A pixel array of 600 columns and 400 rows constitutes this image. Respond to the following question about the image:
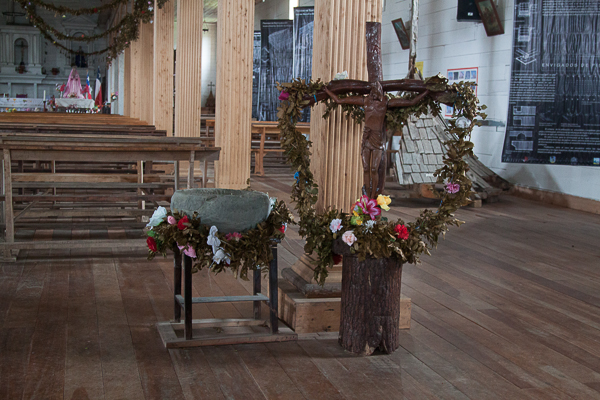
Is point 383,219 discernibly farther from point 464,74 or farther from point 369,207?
point 464,74

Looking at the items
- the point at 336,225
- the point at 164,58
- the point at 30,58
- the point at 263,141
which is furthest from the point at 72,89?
the point at 336,225

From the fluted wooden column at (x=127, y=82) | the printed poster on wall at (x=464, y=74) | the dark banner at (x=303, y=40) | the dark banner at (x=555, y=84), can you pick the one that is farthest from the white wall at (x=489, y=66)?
the fluted wooden column at (x=127, y=82)

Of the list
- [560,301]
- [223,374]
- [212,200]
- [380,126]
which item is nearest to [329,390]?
[223,374]

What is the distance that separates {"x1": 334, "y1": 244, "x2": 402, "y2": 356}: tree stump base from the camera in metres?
2.96

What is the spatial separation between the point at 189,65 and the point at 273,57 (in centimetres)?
436

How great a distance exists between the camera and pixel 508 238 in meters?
6.14

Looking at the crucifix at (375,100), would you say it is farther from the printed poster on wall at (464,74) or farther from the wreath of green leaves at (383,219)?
the printed poster on wall at (464,74)

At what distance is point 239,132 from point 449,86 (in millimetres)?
4664

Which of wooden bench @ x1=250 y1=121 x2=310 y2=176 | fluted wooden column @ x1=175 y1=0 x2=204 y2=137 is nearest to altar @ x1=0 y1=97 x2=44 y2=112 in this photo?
wooden bench @ x1=250 y1=121 x2=310 y2=176

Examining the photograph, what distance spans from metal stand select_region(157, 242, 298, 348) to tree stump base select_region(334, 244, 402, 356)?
0.35 metres

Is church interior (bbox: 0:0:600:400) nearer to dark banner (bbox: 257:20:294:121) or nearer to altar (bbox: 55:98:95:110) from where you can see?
dark banner (bbox: 257:20:294:121)

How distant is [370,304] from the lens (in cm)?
297

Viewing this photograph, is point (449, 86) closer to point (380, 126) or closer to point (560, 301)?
point (380, 126)

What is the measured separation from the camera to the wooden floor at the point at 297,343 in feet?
8.54
